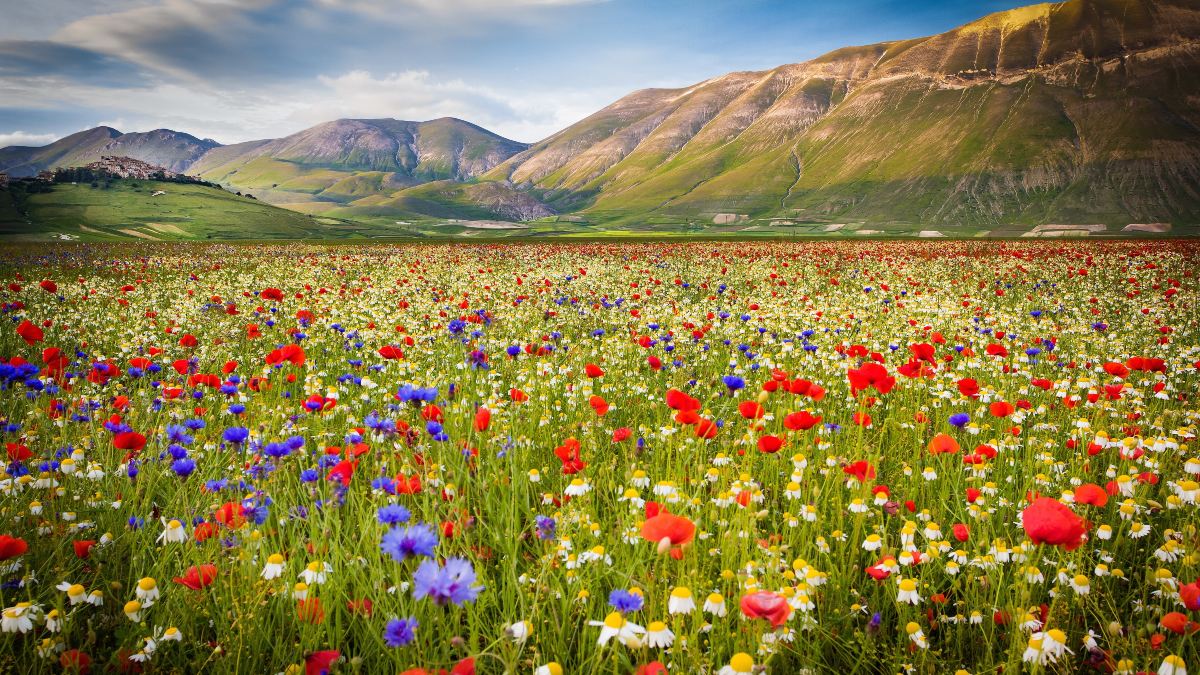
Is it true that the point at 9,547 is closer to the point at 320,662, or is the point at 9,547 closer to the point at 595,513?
the point at 320,662

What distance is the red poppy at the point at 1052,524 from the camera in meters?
2.10

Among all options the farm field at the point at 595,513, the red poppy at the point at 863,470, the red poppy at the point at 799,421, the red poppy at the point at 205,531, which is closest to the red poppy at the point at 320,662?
the farm field at the point at 595,513

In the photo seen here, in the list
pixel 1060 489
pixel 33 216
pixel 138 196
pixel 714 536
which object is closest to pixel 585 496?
pixel 714 536

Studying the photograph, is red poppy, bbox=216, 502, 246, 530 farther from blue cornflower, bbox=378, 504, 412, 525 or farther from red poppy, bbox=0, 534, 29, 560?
blue cornflower, bbox=378, 504, 412, 525

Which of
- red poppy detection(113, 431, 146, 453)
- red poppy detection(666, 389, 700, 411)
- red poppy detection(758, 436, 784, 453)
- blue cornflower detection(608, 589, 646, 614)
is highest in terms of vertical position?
red poppy detection(666, 389, 700, 411)

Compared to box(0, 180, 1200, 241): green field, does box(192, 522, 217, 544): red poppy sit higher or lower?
lower

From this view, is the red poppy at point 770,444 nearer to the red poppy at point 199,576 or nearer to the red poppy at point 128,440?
the red poppy at point 199,576

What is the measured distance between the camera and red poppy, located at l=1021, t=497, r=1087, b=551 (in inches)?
82.7

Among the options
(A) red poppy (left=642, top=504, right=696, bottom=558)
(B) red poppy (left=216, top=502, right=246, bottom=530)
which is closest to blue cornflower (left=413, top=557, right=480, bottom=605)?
(A) red poppy (left=642, top=504, right=696, bottom=558)

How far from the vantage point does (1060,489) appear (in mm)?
4078

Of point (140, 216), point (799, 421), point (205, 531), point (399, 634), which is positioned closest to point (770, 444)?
point (799, 421)

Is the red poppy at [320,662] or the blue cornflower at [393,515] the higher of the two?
→ the blue cornflower at [393,515]

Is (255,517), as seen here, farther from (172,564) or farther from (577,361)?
(577,361)

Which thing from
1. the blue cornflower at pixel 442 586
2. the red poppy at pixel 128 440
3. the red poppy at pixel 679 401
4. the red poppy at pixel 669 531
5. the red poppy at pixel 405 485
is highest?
the red poppy at pixel 679 401
